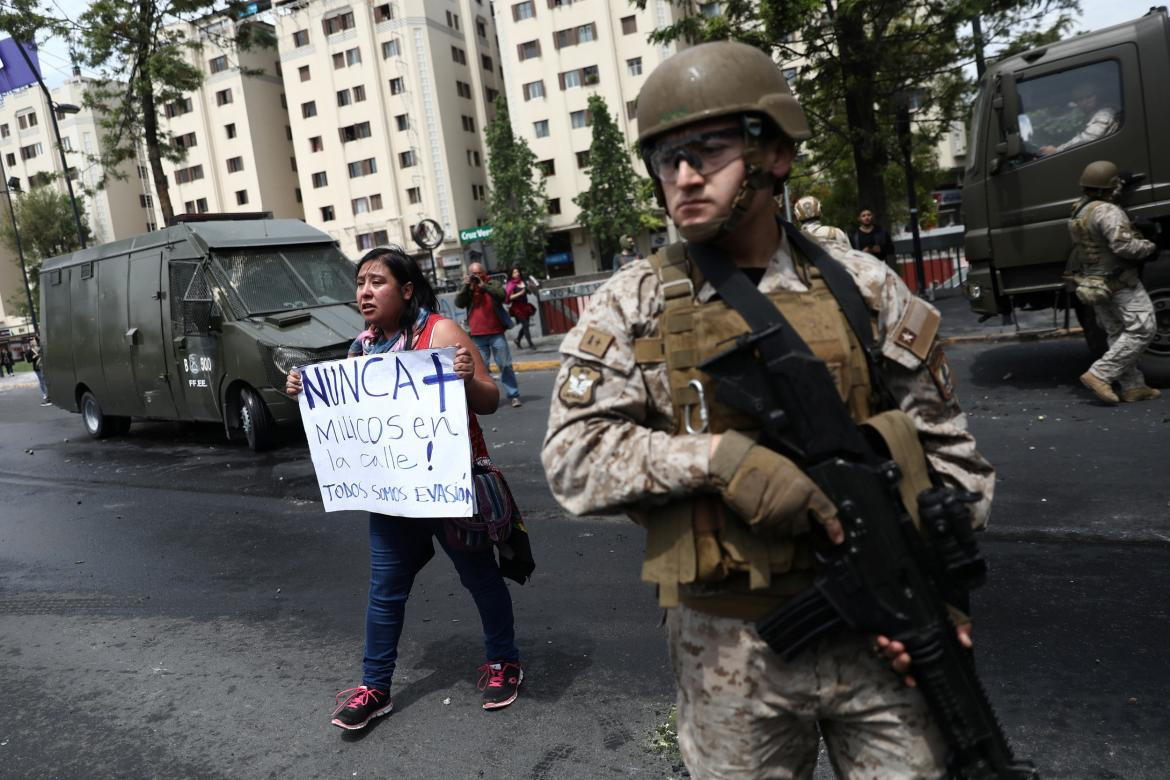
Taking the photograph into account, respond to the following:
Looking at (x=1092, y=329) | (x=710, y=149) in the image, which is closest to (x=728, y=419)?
(x=710, y=149)

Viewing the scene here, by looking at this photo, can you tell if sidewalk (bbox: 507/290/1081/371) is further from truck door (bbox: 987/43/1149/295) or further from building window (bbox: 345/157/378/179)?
building window (bbox: 345/157/378/179)

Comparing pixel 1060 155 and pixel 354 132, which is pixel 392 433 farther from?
pixel 354 132

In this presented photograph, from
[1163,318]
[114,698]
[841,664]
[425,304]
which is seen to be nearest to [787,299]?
[841,664]

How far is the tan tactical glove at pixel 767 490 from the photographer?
4.88ft

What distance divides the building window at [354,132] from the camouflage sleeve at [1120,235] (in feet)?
184

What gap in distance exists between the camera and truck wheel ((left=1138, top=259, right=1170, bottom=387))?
24.9ft

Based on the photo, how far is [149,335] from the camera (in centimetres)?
1067

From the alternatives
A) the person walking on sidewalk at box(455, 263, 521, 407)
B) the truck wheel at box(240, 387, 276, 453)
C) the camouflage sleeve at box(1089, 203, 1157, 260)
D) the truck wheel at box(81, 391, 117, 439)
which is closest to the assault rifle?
the camouflage sleeve at box(1089, 203, 1157, 260)

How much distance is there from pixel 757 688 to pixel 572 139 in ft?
182

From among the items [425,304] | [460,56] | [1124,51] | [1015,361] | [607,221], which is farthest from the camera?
[460,56]

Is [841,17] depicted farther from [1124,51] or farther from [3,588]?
[3,588]

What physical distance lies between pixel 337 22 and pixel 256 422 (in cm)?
5518

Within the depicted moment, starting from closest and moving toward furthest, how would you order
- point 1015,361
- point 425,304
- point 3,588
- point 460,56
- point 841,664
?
point 841,664 < point 425,304 < point 3,588 < point 1015,361 < point 460,56

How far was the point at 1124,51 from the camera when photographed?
24.5ft
